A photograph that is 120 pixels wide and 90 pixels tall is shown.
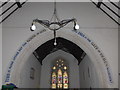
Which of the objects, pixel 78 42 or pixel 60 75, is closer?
pixel 78 42

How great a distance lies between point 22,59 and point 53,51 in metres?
6.67

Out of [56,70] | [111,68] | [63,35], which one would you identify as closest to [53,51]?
[56,70]

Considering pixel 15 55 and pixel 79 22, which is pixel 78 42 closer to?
pixel 79 22

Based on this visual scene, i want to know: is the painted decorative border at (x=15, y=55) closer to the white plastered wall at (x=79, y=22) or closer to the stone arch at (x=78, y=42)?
the stone arch at (x=78, y=42)

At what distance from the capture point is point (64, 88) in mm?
11625

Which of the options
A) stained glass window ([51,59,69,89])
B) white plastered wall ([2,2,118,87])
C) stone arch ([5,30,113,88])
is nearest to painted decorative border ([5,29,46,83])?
stone arch ([5,30,113,88])

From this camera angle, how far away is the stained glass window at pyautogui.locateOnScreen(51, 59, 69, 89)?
1173 centimetres

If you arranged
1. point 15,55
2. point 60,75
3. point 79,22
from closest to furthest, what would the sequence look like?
point 15,55 < point 79,22 < point 60,75

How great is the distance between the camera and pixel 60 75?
472 inches

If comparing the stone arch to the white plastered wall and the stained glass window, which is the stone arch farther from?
the stained glass window

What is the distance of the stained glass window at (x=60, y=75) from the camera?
11.7 meters

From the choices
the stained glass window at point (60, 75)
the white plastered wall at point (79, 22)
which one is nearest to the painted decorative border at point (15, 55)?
the white plastered wall at point (79, 22)

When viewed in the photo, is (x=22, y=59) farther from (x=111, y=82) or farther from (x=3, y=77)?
(x=111, y=82)

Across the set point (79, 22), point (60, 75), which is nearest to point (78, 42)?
point (79, 22)
